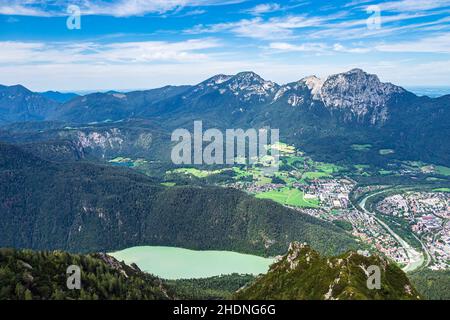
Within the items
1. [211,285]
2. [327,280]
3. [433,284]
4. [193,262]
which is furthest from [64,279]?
[433,284]

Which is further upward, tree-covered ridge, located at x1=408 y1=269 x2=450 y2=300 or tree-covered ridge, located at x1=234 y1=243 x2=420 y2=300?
tree-covered ridge, located at x1=234 y1=243 x2=420 y2=300

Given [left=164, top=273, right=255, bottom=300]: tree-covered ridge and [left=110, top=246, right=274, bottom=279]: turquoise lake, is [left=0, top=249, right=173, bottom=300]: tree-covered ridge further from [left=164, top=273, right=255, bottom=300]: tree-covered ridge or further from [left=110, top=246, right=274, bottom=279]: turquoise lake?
[left=110, top=246, right=274, bottom=279]: turquoise lake

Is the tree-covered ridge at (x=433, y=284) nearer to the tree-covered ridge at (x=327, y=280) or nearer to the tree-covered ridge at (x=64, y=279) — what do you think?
the tree-covered ridge at (x=327, y=280)

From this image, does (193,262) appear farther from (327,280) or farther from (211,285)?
(327,280)

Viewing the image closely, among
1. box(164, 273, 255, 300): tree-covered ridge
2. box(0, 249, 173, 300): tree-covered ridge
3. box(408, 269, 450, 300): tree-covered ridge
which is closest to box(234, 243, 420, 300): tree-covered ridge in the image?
box(164, 273, 255, 300): tree-covered ridge

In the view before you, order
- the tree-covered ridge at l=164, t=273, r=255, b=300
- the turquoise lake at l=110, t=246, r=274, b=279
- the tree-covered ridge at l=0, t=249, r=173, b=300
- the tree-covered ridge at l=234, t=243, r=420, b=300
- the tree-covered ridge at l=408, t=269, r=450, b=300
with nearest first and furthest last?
1. the tree-covered ridge at l=234, t=243, r=420, b=300
2. the tree-covered ridge at l=0, t=249, r=173, b=300
3. the tree-covered ridge at l=408, t=269, r=450, b=300
4. the tree-covered ridge at l=164, t=273, r=255, b=300
5. the turquoise lake at l=110, t=246, r=274, b=279

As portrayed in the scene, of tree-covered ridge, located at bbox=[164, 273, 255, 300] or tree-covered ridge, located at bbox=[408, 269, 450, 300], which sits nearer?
tree-covered ridge, located at bbox=[408, 269, 450, 300]
